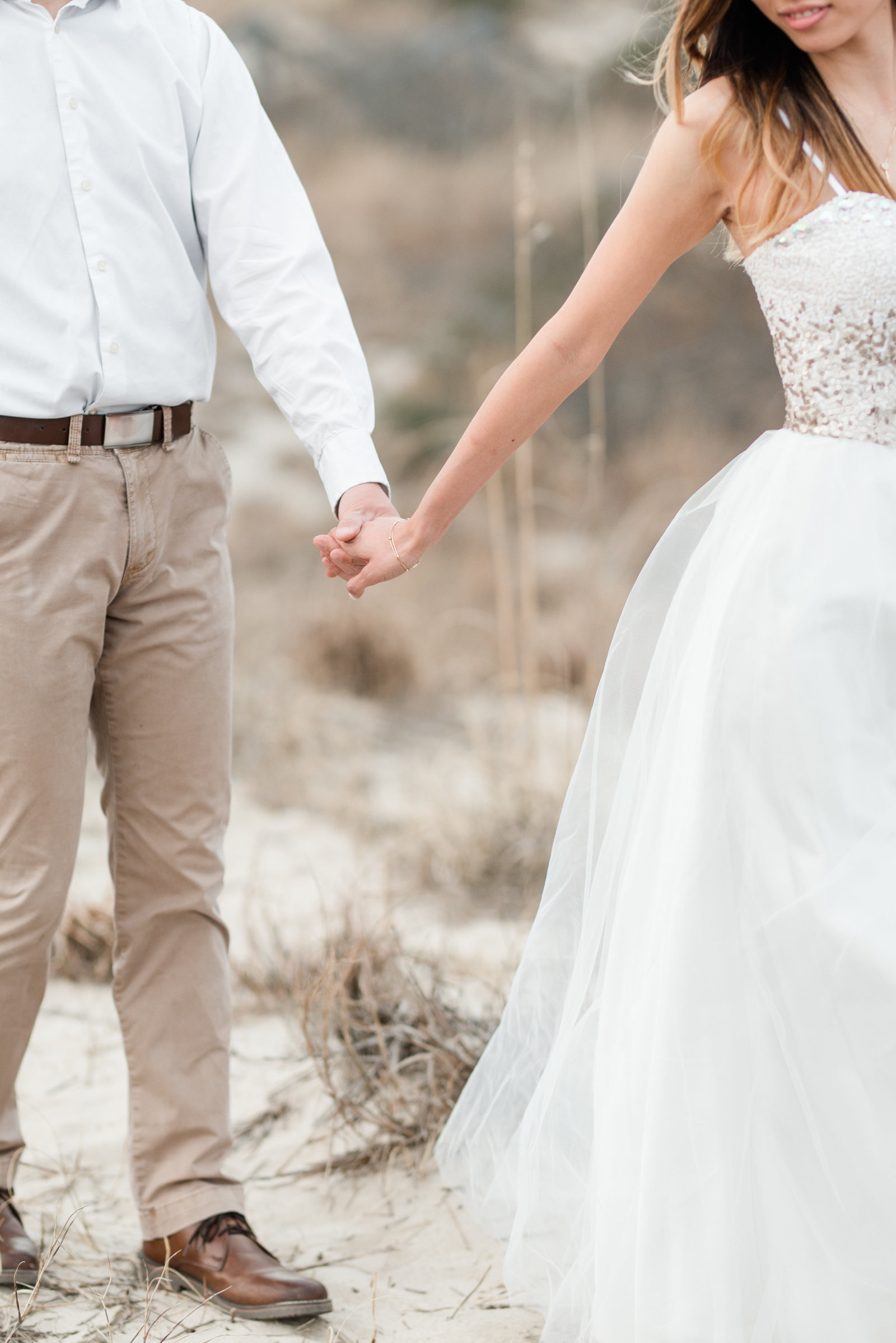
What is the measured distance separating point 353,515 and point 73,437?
43cm

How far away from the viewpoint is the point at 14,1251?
198 centimetres

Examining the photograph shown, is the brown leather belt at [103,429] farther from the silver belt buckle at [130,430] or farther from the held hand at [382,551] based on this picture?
the held hand at [382,551]

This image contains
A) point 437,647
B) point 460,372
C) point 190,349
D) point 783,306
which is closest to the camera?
point 783,306

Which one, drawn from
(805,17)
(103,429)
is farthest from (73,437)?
(805,17)

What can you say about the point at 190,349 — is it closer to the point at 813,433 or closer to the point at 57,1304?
the point at 813,433

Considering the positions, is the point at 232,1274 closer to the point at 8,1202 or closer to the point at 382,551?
the point at 8,1202

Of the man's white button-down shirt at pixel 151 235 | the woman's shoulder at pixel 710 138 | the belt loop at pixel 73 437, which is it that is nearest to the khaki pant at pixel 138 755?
the belt loop at pixel 73 437

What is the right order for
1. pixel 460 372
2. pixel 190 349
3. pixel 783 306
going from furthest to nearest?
pixel 460 372, pixel 190 349, pixel 783 306

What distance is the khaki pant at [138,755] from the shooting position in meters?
1.83

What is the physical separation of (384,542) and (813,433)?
2.11 feet

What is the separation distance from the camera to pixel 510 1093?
2.00 meters

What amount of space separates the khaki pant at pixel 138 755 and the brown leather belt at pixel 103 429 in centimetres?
1

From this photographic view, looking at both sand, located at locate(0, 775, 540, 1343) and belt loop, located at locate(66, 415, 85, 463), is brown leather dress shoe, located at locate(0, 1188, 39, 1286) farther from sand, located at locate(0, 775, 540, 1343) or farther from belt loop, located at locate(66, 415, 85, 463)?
belt loop, located at locate(66, 415, 85, 463)

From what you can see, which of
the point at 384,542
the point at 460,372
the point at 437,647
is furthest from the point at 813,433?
the point at 460,372
